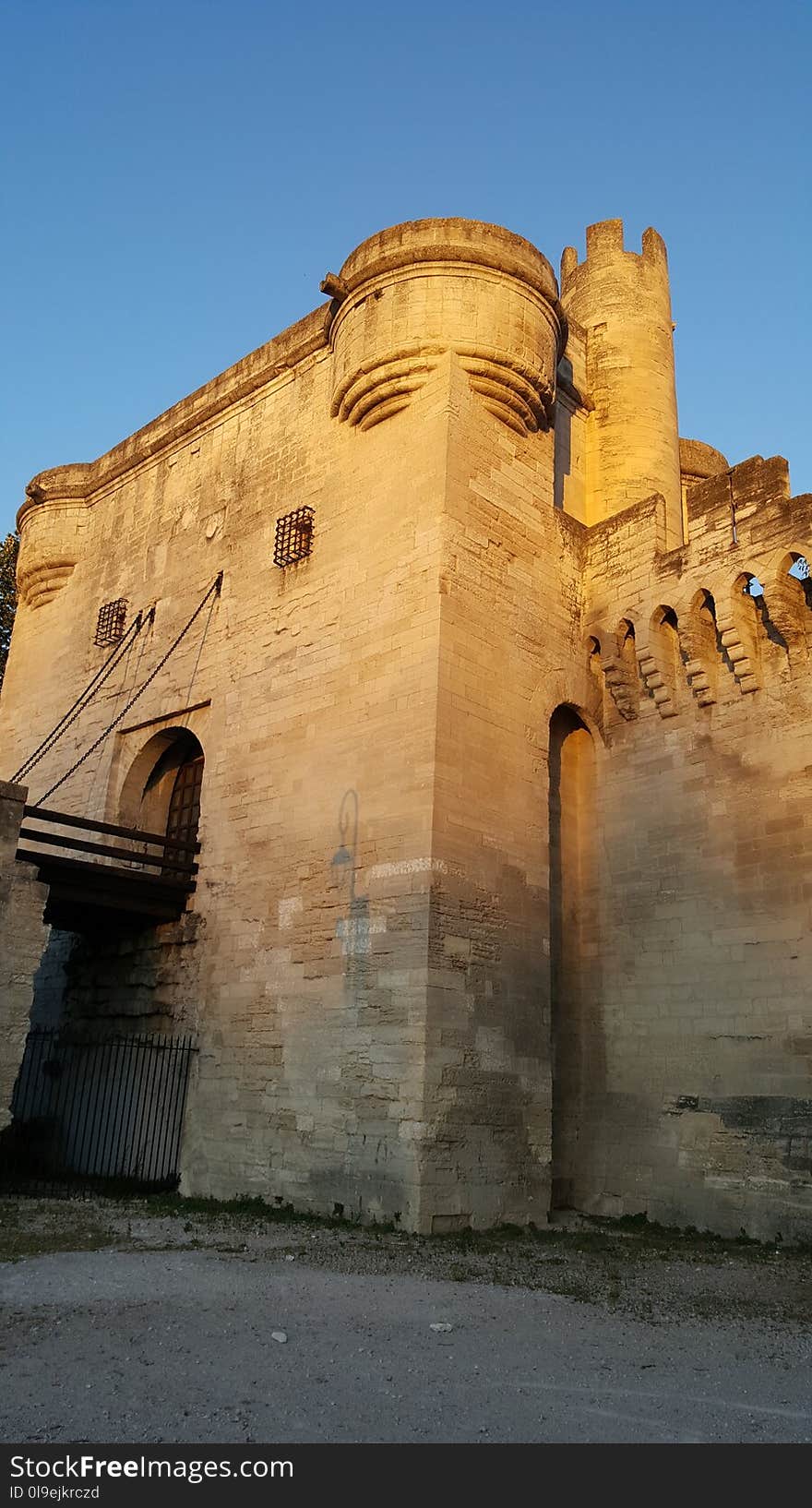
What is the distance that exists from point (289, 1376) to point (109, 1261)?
2.66 meters

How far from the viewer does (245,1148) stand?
927 cm

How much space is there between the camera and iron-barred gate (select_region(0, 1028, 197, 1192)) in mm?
10289

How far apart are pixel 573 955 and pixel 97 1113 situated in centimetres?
562

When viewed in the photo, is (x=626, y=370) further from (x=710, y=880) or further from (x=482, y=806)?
(x=710, y=880)

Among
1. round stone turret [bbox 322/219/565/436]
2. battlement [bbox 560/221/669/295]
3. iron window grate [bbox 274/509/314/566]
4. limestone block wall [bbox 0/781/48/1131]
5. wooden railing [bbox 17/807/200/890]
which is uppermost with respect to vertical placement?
battlement [bbox 560/221/669/295]

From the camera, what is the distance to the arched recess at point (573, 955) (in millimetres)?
9602

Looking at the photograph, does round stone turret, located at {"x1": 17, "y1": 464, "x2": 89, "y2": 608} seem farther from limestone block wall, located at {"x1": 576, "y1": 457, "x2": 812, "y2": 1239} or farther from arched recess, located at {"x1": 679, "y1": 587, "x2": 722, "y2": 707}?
arched recess, located at {"x1": 679, "y1": 587, "x2": 722, "y2": 707}

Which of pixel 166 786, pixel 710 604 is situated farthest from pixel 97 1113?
pixel 710 604

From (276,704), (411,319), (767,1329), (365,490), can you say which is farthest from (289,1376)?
(411,319)

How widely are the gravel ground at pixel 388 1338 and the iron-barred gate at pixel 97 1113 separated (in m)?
2.66

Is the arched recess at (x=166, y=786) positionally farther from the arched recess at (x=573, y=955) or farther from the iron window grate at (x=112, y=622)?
the arched recess at (x=573, y=955)

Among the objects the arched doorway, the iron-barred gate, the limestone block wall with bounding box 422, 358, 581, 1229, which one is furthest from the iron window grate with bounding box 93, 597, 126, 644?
the limestone block wall with bounding box 422, 358, 581, 1229

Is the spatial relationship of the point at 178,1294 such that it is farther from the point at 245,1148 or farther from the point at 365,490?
the point at 365,490

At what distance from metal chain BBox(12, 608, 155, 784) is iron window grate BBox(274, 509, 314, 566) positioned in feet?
8.74
